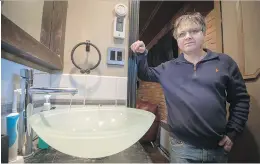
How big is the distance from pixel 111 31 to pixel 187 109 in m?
0.68

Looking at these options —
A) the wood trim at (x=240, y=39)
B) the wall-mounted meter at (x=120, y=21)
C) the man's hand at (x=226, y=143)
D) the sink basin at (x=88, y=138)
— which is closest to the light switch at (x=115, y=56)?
the wall-mounted meter at (x=120, y=21)

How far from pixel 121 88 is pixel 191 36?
52 cm

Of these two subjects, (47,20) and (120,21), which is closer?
(47,20)

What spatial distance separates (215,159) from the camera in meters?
0.76

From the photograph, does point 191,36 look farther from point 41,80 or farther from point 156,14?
point 156,14

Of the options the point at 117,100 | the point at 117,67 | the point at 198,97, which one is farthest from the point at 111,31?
the point at 198,97

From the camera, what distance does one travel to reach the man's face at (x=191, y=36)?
2.80ft

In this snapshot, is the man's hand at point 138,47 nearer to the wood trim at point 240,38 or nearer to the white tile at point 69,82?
the white tile at point 69,82

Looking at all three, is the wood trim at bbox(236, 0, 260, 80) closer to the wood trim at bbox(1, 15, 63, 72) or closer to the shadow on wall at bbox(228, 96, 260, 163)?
the shadow on wall at bbox(228, 96, 260, 163)

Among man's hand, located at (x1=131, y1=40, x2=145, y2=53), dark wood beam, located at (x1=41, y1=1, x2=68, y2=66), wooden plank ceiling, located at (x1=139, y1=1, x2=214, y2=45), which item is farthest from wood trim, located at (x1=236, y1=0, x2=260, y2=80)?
dark wood beam, located at (x1=41, y1=1, x2=68, y2=66)

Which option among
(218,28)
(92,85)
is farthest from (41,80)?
(218,28)

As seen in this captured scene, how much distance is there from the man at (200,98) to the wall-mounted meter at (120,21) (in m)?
0.20

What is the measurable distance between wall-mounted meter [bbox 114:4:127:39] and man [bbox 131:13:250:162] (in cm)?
20

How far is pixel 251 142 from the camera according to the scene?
3.55 feet
